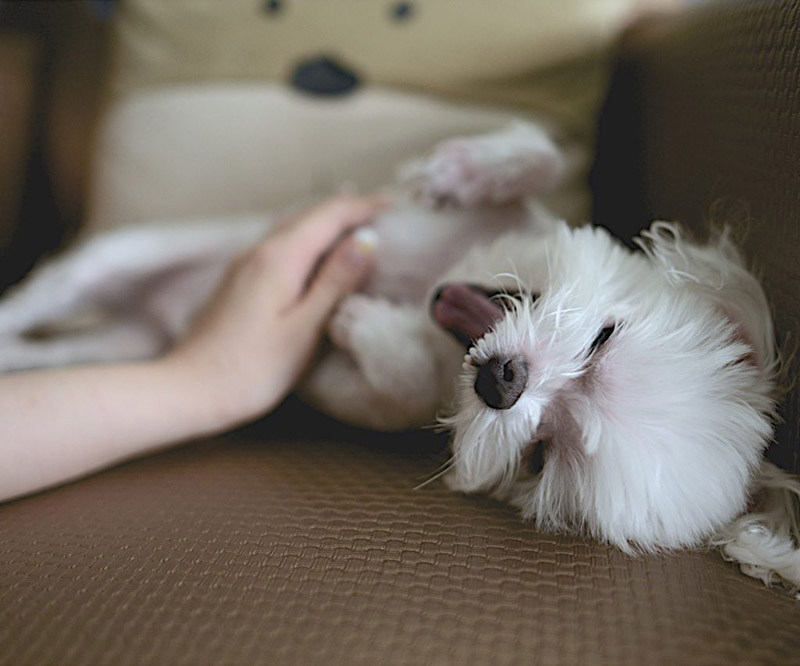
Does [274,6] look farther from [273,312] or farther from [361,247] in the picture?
[273,312]

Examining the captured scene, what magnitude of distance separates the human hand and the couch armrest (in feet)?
1.49

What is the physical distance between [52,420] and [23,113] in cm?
121

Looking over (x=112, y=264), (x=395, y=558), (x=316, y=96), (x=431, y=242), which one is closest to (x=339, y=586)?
(x=395, y=558)

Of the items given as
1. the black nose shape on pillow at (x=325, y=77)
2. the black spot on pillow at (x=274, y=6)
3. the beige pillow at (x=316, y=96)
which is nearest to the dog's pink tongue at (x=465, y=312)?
the beige pillow at (x=316, y=96)

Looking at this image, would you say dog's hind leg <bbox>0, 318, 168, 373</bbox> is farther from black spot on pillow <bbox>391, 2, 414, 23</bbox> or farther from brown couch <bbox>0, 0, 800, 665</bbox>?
black spot on pillow <bbox>391, 2, 414, 23</bbox>

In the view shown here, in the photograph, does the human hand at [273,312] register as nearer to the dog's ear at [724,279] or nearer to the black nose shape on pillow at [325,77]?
the black nose shape on pillow at [325,77]

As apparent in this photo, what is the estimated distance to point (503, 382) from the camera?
0.70m

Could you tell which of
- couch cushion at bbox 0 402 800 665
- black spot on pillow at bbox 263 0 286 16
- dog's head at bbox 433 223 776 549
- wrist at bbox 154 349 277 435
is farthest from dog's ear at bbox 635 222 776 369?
black spot on pillow at bbox 263 0 286 16

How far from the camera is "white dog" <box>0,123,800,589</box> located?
2.14 feet

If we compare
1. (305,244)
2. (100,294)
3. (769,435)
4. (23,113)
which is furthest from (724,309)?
(23,113)

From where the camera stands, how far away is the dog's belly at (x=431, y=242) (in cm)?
107

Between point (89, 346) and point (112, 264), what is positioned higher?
point (112, 264)

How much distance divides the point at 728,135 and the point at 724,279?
0.61 ft

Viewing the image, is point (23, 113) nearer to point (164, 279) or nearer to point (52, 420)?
point (164, 279)
